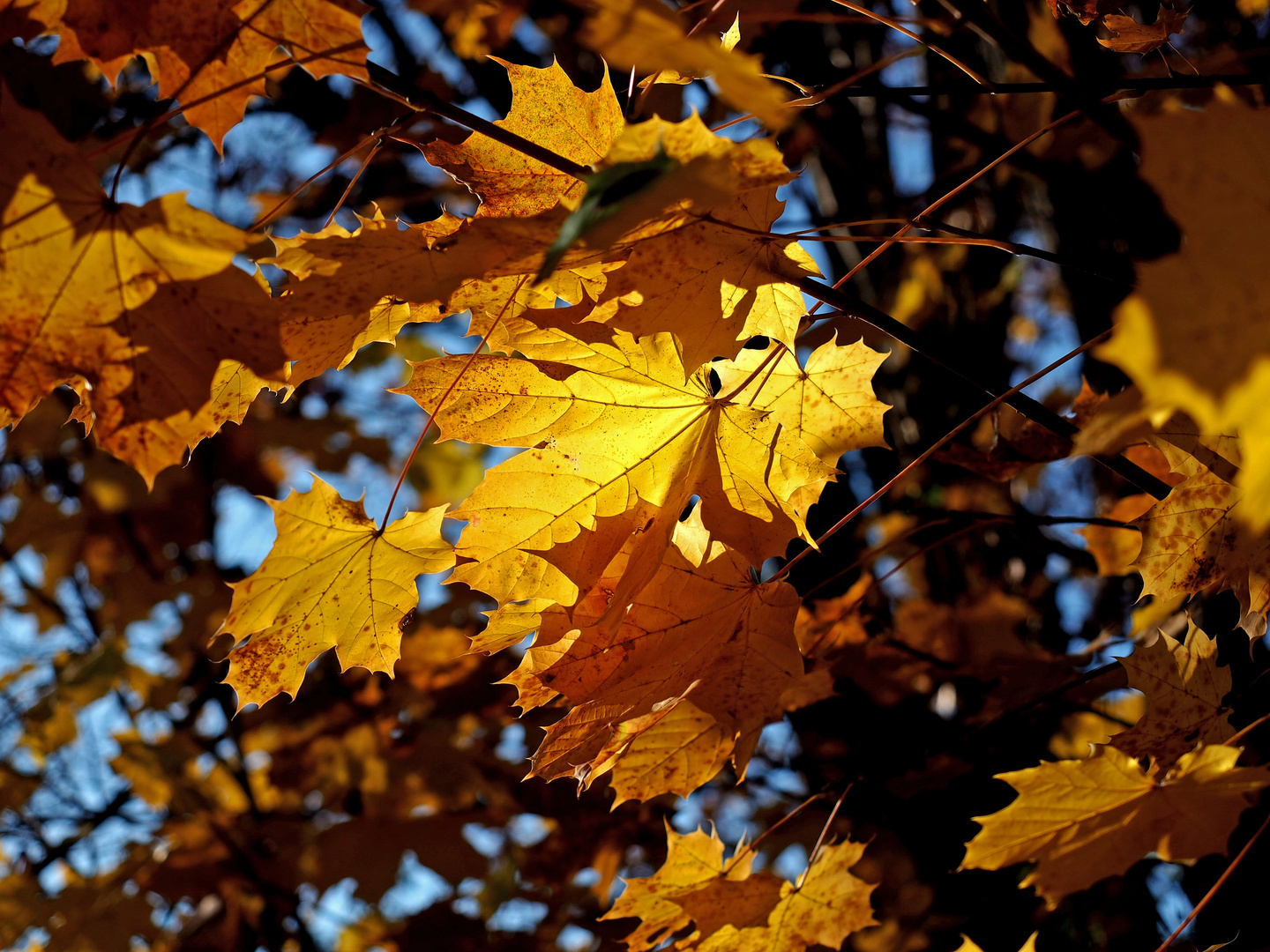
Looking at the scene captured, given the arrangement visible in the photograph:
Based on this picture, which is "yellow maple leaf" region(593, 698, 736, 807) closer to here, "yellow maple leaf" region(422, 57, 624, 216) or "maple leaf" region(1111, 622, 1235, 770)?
"maple leaf" region(1111, 622, 1235, 770)

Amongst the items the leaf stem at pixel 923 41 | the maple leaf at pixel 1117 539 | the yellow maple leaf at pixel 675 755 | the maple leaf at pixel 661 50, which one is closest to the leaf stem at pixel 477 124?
the maple leaf at pixel 661 50

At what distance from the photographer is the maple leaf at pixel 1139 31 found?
1.26m

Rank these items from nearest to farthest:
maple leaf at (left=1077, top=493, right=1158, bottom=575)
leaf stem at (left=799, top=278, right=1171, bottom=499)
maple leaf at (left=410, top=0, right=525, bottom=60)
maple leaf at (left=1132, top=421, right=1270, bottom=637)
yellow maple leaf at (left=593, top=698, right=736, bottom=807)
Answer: leaf stem at (left=799, top=278, right=1171, bottom=499) < maple leaf at (left=1132, top=421, right=1270, bottom=637) < yellow maple leaf at (left=593, top=698, right=736, bottom=807) < maple leaf at (left=1077, top=493, right=1158, bottom=575) < maple leaf at (left=410, top=0, right=525, bottom=60)

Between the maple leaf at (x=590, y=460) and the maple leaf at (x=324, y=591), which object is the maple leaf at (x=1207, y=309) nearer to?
the maple leaf at (x=590, y=460)

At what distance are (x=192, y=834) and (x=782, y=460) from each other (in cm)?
254

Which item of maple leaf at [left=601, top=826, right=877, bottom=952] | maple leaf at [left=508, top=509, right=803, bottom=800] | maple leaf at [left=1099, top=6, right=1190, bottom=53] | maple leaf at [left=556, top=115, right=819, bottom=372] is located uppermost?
maple leaf at [left=1099, top=6, right=1190, bottom=53]

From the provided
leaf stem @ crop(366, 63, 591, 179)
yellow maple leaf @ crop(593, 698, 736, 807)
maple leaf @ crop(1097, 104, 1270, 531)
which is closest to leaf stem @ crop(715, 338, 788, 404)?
leaf stem @ crop(366, 63, 591, 179)

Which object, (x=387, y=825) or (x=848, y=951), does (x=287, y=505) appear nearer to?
(x=387, y=825)

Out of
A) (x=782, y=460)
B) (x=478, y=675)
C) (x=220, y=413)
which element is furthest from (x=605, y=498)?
(x=478, y=675)

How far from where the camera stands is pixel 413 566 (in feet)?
3.68

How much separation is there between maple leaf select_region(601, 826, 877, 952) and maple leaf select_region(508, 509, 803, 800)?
31 cm

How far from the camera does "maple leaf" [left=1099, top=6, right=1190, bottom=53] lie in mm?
1262

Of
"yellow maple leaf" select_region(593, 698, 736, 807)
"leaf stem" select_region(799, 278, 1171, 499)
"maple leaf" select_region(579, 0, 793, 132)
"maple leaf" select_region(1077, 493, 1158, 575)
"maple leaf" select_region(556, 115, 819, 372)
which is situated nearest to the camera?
"maple leaf" select_region(579, 0, 793, 132)

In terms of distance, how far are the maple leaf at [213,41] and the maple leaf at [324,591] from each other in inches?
19.2
